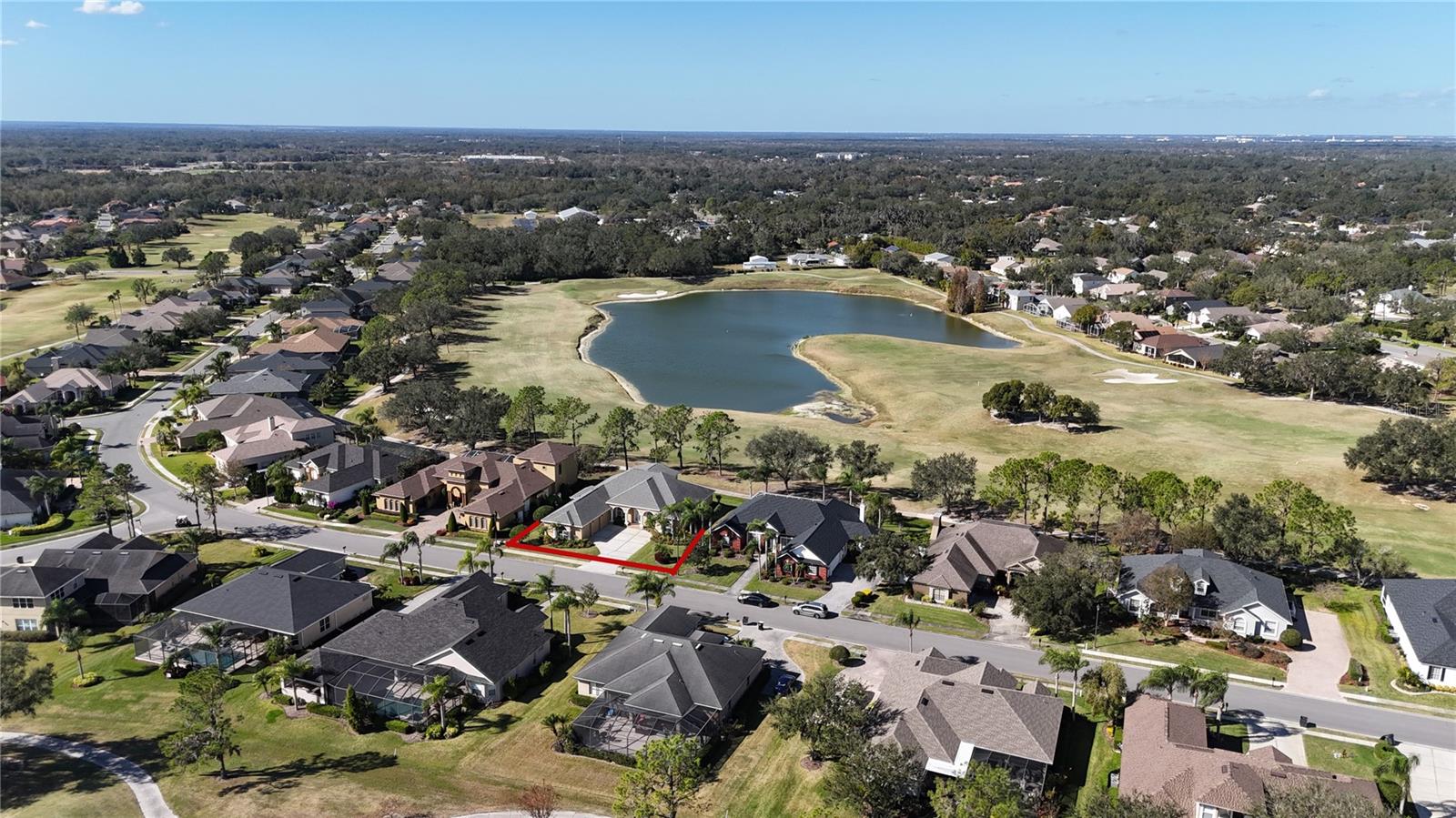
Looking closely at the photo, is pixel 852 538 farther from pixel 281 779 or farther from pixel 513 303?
pixel 513 303

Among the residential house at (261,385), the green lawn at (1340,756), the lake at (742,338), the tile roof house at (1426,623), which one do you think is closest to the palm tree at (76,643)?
the residential house at (261,385)

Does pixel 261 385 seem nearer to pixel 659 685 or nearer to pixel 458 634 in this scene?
pixel 458 634

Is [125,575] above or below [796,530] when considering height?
below

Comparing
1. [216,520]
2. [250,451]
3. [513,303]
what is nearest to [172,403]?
[250,451]

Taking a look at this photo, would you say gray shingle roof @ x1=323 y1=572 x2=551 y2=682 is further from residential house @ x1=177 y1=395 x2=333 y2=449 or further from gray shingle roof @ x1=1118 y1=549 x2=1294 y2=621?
residential house @ x1=177 y1=395 x2=333 y2=449

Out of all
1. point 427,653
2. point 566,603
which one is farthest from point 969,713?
point 427,653

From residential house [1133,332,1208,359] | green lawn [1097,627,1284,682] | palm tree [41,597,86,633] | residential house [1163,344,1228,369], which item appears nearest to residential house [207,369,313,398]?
palm tree [41,597,86,633]
